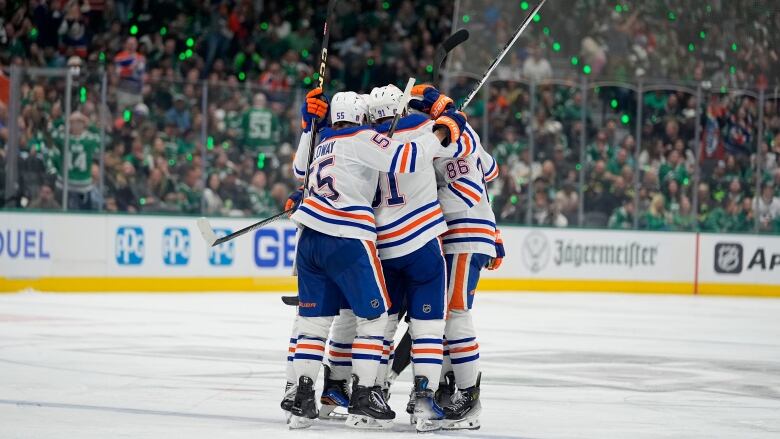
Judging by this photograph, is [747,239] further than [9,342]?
Yes

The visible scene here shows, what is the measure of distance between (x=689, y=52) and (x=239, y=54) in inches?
224

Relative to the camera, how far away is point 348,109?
5.27m

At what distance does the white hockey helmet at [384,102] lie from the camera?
17.4ft

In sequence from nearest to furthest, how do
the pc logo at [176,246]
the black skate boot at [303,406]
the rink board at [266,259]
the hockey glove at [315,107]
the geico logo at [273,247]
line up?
the black skate boot at [303,406] → the hockey glove at [315,107] → the rink board at [266,259] → the pc logo at [176,246] → the geico logo at [273,247]

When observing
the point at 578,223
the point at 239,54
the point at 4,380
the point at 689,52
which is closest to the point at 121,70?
the point at 239,54

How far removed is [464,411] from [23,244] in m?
8.35

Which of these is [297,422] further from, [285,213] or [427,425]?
[285,213]

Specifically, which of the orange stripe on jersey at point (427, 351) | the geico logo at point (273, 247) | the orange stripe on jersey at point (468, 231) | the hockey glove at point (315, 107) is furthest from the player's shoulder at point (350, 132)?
the geico logo at point (273, 247)

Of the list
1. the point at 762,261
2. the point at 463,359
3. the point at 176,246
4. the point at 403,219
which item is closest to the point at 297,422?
the point at 463,359

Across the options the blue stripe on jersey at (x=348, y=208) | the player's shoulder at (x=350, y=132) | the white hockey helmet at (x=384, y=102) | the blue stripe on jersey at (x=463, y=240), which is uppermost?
the white hockey helmet at (x=384, y=102)

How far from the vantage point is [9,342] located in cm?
821

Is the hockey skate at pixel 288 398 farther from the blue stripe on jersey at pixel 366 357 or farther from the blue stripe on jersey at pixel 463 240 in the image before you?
the blue stripe on jersey at pixel 463 240

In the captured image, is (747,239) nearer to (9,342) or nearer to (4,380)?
(9,342)

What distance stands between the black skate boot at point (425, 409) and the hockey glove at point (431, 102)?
43.0 inches
